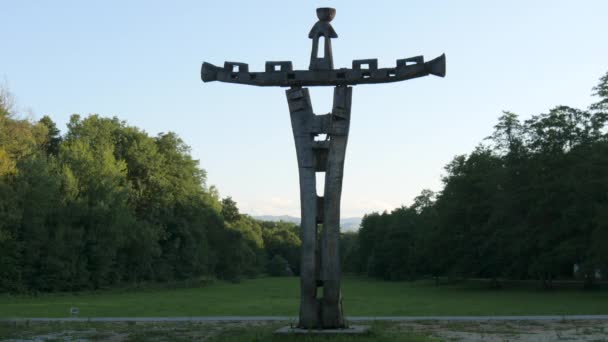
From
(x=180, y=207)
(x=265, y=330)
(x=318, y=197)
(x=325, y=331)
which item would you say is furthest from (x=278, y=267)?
(x=325, y=331)

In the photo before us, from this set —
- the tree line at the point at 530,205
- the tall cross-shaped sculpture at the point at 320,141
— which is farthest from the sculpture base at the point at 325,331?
the tree line at the point at 530,205

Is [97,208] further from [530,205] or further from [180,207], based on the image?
[530,205]

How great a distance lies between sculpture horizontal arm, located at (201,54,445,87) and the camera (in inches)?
631

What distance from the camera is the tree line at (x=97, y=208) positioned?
165 feet

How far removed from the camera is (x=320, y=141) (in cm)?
1664

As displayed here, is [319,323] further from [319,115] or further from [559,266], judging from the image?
[559,266]

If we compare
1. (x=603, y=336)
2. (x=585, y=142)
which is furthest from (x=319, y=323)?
(x=585, y=142)

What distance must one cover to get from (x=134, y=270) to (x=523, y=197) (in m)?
33.2

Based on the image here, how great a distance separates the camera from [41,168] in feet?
167

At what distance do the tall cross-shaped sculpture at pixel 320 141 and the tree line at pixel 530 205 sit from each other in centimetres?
2789

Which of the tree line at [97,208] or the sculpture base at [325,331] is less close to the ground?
the tree line at [97,208]

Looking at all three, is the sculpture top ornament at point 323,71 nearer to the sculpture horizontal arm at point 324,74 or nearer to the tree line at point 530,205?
the sculpture horizontal arm at point 324,74

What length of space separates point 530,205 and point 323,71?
3842cm

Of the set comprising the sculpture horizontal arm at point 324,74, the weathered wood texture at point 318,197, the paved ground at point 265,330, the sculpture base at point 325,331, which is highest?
the sculpture horizontal arm at point 324,74
